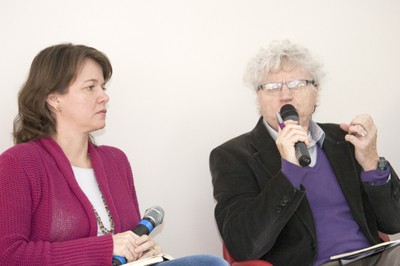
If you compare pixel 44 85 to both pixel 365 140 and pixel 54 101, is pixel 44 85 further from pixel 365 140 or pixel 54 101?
pixel 365 140

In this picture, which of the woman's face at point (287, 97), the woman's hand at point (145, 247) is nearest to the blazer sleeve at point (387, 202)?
the woman's face at point (287, 97)

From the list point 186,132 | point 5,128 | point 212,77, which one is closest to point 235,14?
point 212,77

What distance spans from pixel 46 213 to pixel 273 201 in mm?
798

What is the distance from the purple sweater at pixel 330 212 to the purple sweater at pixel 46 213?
75cm

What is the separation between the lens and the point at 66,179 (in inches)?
73.7

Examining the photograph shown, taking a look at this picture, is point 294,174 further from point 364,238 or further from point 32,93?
point 32,93

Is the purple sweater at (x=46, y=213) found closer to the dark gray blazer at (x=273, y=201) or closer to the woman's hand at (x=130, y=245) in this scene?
the woman's hand at (x=130, y=245)

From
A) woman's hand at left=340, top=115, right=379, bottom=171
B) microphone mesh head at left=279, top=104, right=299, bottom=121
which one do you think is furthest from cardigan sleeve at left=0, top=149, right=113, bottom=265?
woman's hand at left=340, top=115, right=379, bottom=171

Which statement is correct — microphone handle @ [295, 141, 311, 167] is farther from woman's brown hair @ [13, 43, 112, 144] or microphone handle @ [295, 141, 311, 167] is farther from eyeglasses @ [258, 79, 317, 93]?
woman's brown hair @ [13, 43, 112, 144]

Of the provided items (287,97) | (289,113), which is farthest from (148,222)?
(287,97)

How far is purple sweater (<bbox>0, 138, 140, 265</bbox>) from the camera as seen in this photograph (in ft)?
5.42

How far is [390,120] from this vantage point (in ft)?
10.3

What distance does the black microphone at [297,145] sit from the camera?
181 cm

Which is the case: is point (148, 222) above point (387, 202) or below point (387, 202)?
above
